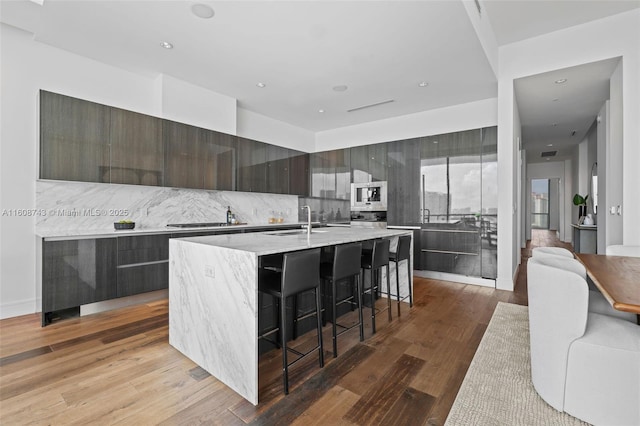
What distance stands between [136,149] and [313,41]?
2.47m

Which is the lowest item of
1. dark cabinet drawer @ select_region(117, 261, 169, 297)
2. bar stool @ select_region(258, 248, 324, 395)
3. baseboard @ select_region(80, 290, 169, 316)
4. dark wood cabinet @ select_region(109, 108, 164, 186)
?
baseboard @ select_region(80, 290, 169, 316)

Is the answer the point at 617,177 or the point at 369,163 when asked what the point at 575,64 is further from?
the point at 369,163

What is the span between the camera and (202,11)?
2637 millimetres

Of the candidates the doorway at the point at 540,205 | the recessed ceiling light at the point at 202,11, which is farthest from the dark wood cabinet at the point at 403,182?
the doorway at the point at 540,205

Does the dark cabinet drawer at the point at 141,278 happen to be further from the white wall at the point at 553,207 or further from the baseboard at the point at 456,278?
the white wall at the point at 553,207

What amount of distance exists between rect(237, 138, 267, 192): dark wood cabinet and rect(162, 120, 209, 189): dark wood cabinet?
2.21 ft

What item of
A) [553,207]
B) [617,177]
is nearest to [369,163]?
[617,177]

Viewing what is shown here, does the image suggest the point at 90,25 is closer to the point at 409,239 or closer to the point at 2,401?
the point at 2,401

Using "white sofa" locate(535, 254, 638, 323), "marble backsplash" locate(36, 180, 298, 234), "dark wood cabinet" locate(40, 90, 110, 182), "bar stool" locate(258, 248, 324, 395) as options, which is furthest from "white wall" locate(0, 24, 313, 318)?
"white sofa" locate(535, 254, 638, 323)

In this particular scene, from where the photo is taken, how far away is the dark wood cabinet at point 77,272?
293cm

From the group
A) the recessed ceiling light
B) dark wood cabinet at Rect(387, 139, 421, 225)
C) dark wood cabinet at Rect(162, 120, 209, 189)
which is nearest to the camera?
the recessed ceiling light

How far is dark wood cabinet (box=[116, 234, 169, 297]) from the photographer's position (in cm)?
338

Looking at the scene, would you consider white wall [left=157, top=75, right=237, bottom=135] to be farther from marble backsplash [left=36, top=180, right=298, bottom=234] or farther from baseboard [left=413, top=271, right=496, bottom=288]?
baseboard [left=413, top=271, right=496, bottom=288]

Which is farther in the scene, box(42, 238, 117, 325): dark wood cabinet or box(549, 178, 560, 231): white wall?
box(549, 178, 560, 231): white wall
